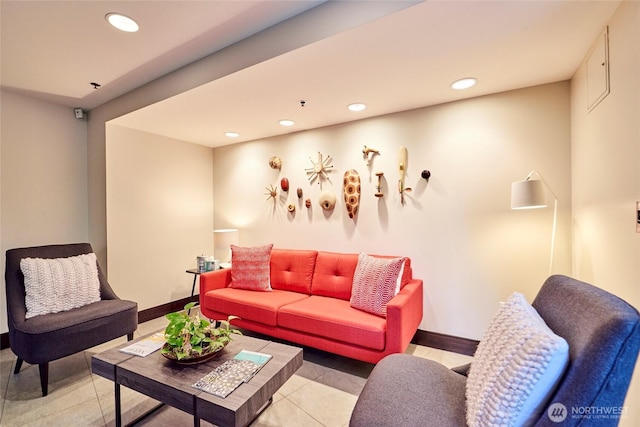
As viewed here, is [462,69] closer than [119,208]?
Yes

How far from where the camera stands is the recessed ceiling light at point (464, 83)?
218 centimetres

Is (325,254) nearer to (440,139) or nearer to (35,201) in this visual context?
(440,139)

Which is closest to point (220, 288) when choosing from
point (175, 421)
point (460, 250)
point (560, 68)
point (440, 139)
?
point (175, 421)

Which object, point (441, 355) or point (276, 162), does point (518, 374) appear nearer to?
point (441, 355)

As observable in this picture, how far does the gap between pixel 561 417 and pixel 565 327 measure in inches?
13.0

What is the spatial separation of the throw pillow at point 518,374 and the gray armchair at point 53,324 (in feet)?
8.45

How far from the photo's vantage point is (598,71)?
1.64 meters

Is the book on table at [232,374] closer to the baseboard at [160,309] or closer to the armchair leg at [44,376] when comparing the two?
the armchair leg at [44,376]

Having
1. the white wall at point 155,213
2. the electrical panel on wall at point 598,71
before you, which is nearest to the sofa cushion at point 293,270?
the white wall at point 155,213

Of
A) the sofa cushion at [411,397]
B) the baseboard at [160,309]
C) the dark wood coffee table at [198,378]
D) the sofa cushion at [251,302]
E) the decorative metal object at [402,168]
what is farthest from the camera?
the baseboard at [160,309]

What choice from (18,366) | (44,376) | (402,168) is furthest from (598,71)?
(18,366)

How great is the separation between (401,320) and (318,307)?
75cm

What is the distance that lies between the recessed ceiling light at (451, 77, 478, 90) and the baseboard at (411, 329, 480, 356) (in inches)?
85.0

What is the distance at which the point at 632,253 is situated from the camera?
1.28 m
